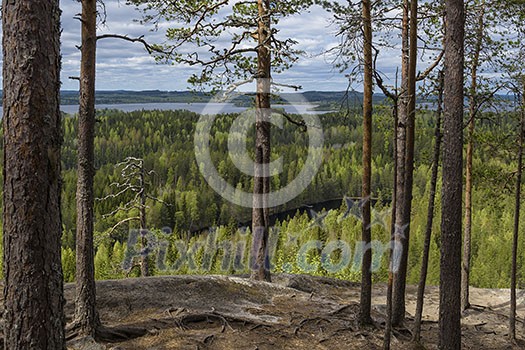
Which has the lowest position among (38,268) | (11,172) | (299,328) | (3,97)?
(299,328)

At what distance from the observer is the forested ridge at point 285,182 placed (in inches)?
534

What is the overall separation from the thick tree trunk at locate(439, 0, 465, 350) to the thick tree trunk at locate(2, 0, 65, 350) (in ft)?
16.8

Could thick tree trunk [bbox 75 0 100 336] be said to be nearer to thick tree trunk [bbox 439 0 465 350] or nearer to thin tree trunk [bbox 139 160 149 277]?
thick tree trunk [bbox 439 0 465 350]

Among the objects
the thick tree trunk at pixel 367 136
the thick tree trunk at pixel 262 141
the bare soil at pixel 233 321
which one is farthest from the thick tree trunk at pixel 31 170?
the thick tree trunk at pixel 262 141

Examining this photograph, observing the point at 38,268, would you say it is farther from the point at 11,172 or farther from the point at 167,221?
the point at 167,221

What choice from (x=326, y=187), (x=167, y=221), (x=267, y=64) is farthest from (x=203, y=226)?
(x=267, y=64)

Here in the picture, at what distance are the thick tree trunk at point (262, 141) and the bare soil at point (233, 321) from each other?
114cm

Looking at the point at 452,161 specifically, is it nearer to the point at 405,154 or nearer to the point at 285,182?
the point at 405,154

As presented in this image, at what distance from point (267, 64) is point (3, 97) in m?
8.41

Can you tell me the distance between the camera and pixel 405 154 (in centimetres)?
948

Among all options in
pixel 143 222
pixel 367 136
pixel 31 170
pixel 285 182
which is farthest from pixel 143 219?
pixel 285 182

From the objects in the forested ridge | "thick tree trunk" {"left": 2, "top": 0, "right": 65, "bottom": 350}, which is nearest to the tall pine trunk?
the forested ridge

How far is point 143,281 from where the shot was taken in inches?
429

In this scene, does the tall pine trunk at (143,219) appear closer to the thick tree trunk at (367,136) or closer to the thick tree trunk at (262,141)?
the thick tree trunk at (262,141)
